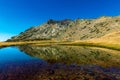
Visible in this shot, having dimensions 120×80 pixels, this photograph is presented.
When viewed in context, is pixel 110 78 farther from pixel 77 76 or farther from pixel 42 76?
pixel 42 76

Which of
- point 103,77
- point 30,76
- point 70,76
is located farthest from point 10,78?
point 103,77

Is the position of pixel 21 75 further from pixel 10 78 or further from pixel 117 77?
pixel 117 77

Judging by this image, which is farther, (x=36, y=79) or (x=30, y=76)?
(x=30, y=76)

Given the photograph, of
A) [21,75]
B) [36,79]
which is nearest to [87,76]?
[36,79]

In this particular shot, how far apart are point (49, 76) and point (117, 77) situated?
1027 cm

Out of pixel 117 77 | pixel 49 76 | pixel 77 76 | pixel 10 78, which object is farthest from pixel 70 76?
pixel 10 78

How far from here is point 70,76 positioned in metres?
28.5

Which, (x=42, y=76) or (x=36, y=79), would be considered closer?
(x=36, y=79)

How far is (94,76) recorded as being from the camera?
28312mm

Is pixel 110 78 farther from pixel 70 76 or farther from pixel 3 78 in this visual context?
pixel 3 78

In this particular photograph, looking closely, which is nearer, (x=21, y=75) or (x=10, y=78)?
(x=10, y=78)

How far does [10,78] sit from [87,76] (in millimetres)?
11700

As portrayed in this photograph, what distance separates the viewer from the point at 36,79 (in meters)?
26.7

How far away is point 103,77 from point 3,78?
15.0 m
